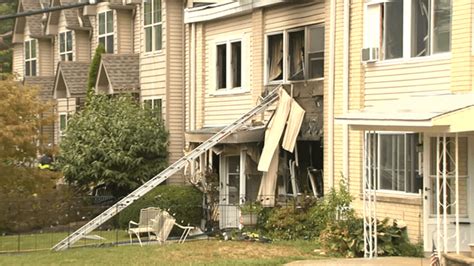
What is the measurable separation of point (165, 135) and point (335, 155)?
964 cm

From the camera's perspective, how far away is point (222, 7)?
26.1 metres

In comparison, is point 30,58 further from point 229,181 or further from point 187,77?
point 229,181

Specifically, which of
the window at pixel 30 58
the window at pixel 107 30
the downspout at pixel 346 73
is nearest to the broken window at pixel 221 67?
the downspout at pixel 346 73

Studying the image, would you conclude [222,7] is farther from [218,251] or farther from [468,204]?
[468,204]

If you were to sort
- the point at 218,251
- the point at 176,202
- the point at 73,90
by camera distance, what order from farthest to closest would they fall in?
the point at 73,90 < the point at 176,202 < the point at 218,251

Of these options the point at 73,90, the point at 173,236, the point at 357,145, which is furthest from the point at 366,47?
the point at 73,90

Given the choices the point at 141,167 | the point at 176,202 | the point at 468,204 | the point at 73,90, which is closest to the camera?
the point at 468,204

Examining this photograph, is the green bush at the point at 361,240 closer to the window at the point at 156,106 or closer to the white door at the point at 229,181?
the white door at the point at 229,181

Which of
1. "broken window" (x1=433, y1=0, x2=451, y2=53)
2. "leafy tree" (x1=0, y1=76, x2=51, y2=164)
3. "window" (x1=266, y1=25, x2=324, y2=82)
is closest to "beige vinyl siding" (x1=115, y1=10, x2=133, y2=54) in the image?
"leafy tree" (x1=0, y1=76, x2=51, y2=164)

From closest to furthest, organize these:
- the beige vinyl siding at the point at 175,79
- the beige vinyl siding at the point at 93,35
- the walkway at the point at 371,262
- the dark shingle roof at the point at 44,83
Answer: the walkway at the point at 371,262
the beige vinyl siding at the point at 175,79
the beige vinyl siding at the point at 93,35
the dark shingle roof at the point at 44,83

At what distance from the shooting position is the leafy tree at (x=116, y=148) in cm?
2814

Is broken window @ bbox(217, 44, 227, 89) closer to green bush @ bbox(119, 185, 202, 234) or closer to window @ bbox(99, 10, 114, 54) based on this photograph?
green bush @ bbox(119, 185, 202, 234)

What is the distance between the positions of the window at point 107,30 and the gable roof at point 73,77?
1.93m

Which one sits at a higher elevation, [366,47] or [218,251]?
[366,47]
